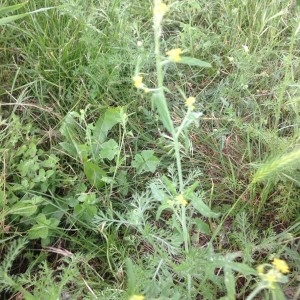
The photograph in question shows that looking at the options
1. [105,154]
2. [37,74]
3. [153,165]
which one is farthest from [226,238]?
[37,74]

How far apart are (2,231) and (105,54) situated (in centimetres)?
73

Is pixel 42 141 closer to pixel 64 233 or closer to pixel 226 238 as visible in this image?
pixel 64 233

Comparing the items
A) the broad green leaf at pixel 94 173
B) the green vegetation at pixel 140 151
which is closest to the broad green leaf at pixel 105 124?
the green vegetation at pixel 140 151

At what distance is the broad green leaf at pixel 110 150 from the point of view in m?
1.62

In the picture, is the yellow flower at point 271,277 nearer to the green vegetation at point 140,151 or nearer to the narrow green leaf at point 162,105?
the green vegetation at point 140,151

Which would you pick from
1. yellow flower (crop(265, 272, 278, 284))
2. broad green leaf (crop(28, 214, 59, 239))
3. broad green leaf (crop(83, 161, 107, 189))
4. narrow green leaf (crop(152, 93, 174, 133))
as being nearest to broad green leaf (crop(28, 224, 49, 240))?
broad green leaf (crop(28, 214, 59, 239))

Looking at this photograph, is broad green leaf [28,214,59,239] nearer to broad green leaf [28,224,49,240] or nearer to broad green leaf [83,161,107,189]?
broad green leaf [28,224,49,240]

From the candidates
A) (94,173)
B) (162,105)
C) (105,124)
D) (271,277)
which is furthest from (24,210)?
(271,277)

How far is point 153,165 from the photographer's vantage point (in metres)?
1.64

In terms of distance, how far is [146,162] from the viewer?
1.64 meters

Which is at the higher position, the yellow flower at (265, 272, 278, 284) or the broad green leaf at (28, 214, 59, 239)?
the yellow flower at (265, 272, 278, 284)

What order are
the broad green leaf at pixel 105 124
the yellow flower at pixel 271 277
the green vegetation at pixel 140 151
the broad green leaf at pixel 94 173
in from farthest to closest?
the broad green leaf at pixel 105 124
the broad green leaf at pixel 94 173
the green vegetation at pixel 140 151
the yellow flower at pixel 271 277

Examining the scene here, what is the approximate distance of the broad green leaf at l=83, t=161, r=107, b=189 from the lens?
1.60 meters

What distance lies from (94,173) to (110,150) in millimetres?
93
